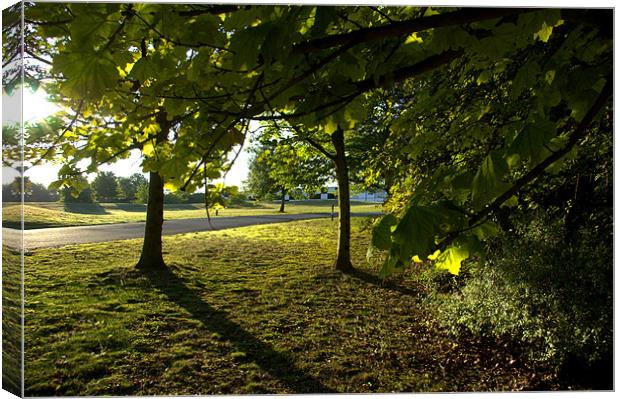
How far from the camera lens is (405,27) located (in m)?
0.87

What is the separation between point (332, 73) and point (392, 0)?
118 cm

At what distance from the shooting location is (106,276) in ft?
14.5

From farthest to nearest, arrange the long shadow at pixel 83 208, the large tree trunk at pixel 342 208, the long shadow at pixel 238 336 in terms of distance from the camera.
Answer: the large tree trunk at pixel 342 208, the long shadow at pixel 83 208, the long shadow at pixel 238 336

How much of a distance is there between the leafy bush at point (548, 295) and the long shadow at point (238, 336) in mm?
1268

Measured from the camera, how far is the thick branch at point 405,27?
84cm

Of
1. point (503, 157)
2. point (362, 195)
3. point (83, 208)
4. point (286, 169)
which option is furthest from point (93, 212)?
point (362, 195)

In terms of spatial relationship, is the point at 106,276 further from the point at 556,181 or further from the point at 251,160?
the point at 556,181

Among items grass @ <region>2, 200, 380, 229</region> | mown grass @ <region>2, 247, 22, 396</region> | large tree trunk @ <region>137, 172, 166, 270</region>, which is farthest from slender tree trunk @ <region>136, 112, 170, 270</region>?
mown grass @ <region>2, 247, 22, 396</region>

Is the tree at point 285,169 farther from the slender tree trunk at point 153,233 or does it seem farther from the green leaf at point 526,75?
the green leaf at point 526,75

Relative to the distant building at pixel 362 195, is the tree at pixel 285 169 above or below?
above

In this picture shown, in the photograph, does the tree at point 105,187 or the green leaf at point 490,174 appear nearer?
the green leaf at point 490,174

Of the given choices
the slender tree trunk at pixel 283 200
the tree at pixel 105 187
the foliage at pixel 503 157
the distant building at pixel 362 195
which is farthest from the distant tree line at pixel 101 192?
the distant building at pixel 362 195

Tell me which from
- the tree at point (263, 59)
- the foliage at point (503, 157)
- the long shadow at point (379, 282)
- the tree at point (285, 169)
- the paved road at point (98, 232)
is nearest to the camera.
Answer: the tree at point (263, 59)

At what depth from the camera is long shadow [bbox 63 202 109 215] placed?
3050 mm
